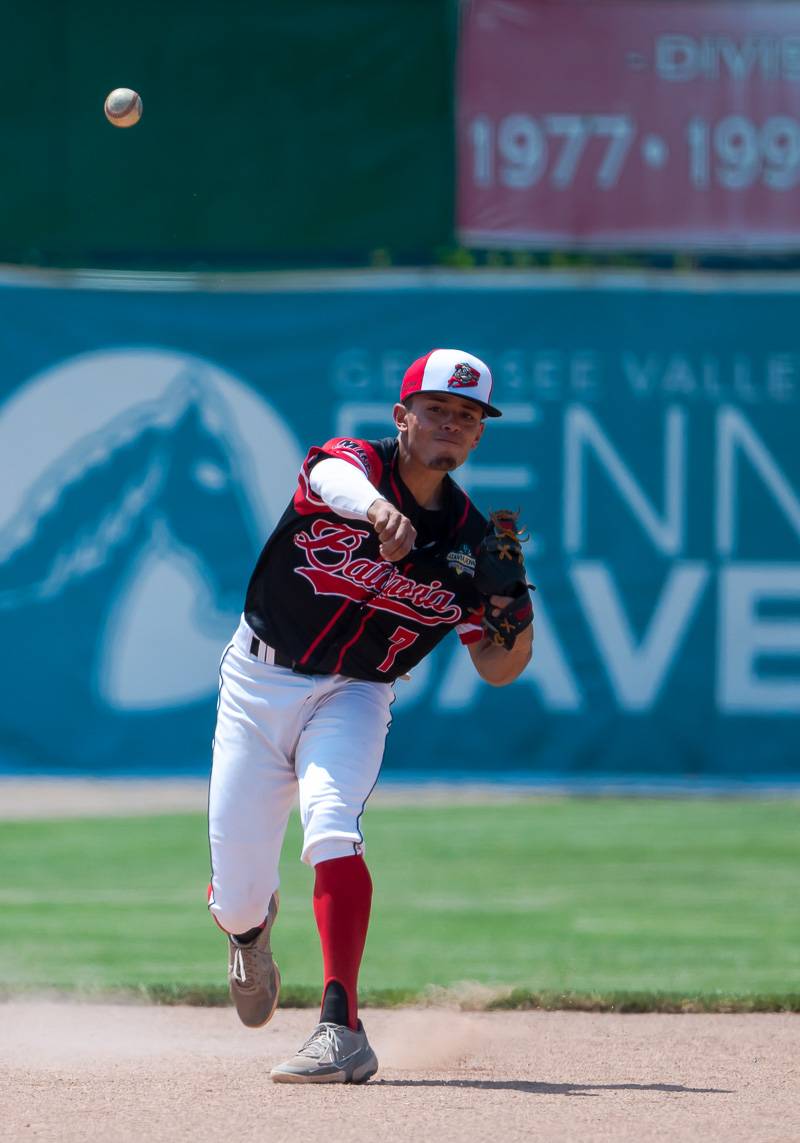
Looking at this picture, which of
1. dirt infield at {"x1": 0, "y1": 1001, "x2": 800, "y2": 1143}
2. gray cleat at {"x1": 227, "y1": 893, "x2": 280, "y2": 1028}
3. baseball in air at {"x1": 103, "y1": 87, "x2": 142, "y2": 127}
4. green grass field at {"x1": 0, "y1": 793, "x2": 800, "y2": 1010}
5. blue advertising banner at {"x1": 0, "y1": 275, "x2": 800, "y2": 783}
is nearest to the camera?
dirt infield at {"x1": 0, "y1": 1001, "x2": 800, "y2": 1143}

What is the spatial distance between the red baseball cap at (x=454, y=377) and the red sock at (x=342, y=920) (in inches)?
41.5

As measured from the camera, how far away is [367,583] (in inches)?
163

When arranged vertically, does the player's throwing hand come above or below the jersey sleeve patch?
below

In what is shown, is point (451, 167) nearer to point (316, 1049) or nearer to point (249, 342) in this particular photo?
point (249, 342)

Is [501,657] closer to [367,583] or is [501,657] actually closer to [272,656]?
[367,583]

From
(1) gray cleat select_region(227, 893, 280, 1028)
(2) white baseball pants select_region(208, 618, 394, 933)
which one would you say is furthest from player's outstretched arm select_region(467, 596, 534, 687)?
(1) gray cleat select_region(227, 893, 280, 1028)

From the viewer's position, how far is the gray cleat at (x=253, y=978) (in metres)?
4.29

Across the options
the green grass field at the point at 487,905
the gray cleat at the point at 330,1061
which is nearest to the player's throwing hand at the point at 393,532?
the gray cleat at the point at 330,1061

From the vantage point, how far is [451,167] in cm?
885

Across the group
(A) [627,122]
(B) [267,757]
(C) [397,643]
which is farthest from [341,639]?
(A) [627,122]

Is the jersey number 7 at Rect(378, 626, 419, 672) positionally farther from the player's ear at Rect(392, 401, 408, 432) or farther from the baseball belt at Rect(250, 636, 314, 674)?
the player's ear at Rect(392, 401, 408, 432)

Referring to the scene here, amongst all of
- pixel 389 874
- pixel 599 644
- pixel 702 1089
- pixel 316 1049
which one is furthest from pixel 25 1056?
pixel 599 644

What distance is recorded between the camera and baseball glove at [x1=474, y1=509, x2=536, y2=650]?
13.2 ft

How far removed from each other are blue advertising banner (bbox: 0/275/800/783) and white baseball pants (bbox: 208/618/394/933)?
4620 mm
